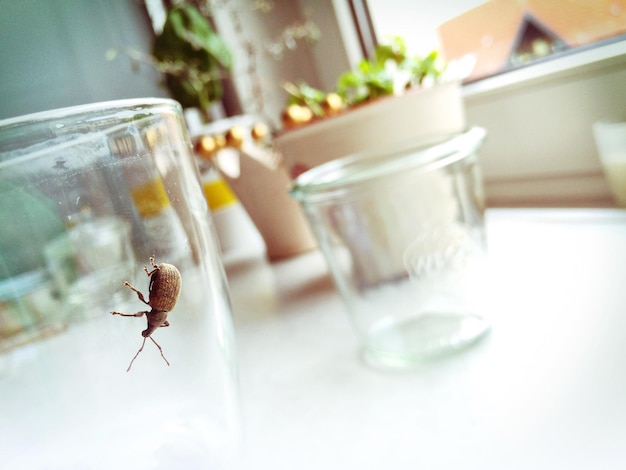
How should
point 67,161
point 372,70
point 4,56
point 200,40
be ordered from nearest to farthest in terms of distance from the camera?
point 67,161 → point 372,70 → point 200,40 → point 4,56

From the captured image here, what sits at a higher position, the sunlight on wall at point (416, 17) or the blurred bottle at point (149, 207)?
the sunlight on wall at point (416, 17)

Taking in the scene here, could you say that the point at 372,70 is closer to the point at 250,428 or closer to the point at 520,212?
the point at 520,212

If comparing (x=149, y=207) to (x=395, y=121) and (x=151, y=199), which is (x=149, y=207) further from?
(x=395, y=121)

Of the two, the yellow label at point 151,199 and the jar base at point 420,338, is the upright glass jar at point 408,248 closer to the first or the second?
the jar base at point 420,338

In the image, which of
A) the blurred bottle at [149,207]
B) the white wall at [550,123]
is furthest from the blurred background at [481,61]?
the blurred bottle at [149,207]

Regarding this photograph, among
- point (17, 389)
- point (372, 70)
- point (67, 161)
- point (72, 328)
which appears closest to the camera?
point (67, 161)

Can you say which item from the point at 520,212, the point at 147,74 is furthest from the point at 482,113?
the point at 147,74

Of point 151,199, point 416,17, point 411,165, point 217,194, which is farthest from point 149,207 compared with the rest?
point 217,194
